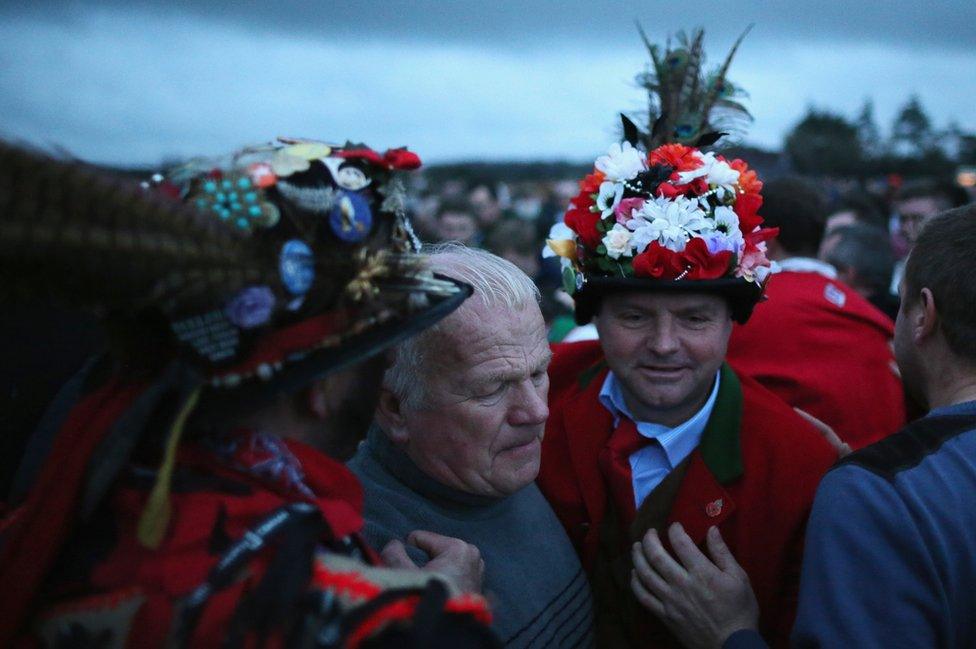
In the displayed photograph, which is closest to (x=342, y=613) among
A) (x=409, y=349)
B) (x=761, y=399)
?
(x=409, y=349)

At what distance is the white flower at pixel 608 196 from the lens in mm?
2807

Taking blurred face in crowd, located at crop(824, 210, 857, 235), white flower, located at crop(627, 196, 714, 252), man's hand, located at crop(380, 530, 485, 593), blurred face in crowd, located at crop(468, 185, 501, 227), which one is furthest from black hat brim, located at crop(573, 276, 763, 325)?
blurred face in crowd, located at crop(468, 185, 501, 227)

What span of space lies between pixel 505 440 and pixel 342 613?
1.15 metres

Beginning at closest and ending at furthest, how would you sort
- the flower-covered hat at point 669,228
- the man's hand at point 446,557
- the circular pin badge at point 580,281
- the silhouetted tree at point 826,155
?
the man's hand at point 446,557 < the flower-covered hat at point 669,228 < the circular pin badge at point 580,281 < the silhouetted tree at point 826,155

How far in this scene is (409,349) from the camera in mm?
2318

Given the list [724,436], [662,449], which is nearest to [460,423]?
[662,449]

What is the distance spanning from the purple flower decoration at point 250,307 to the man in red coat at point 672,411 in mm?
1571

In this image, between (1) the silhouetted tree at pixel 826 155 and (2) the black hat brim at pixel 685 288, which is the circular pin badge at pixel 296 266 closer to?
(2) the black hat brim at pixel 685 288

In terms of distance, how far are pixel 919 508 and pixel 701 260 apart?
108 centimetres

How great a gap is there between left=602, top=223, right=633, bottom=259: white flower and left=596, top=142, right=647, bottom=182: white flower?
9.3 inches

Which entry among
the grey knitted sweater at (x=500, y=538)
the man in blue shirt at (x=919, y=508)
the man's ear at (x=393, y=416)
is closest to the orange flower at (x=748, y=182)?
the man in blue shirt at (x=919, y=508)

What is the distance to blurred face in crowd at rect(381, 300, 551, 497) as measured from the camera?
2.29 metres

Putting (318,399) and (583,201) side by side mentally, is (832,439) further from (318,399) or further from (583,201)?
(318,399)

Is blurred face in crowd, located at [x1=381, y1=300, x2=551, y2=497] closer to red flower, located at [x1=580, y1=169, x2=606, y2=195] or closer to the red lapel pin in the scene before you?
the red lapel pin
